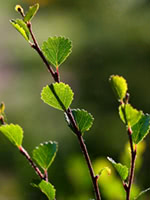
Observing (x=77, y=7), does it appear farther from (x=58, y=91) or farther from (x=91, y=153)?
(x=58, y=91)

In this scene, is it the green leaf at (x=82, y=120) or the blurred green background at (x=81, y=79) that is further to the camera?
the blurred green background at (x=81, y=79)

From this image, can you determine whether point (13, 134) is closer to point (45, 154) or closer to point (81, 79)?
point (45, 154)

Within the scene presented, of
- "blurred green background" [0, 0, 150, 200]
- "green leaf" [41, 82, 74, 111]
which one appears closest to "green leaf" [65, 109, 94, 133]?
"green leaf" [41, 82, 74, 111]

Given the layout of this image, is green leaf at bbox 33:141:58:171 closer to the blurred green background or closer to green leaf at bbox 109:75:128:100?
green leaf at bbox 109:75:128:100

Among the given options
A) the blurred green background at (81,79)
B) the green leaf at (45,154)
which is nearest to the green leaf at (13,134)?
A: the green leaf at (45,154)

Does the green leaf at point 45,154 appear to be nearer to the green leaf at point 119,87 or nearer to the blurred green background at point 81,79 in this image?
the green leaf at point 119,87

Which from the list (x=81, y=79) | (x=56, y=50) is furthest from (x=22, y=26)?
(x=81, y=79)

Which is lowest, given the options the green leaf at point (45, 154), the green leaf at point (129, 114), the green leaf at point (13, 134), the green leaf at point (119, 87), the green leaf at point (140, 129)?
the green leaf at point (140, 129)

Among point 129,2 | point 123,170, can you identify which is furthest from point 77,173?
point 129,2
